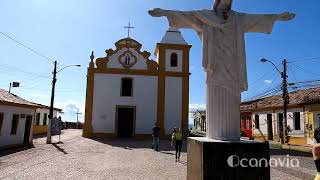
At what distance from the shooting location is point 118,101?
25109 mm

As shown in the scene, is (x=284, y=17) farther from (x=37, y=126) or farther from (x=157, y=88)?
(x=37, y=126)

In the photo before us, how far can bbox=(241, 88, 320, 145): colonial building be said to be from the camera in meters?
22.2

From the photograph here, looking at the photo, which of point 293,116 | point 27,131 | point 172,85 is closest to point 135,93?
point 172,85

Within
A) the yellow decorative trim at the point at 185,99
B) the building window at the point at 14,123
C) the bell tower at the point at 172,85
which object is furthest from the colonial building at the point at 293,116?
the building window at the point at 14,123

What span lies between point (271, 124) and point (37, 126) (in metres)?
21.7

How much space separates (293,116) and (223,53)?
2261 cm

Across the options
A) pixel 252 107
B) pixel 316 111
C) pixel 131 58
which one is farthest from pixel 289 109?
pixel 131 58

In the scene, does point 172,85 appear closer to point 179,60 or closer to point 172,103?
point 172,103

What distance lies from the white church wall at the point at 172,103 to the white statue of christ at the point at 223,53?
827 inches

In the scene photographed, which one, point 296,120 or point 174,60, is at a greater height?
point 174,60

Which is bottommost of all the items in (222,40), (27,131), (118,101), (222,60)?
(27,131)

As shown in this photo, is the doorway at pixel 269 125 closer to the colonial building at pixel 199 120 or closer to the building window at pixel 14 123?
the building window at pixel 14 123

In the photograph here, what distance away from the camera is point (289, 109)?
24984 mm

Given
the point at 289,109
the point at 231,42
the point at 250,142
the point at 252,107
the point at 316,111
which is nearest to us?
the point at 250,142
